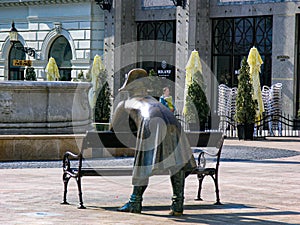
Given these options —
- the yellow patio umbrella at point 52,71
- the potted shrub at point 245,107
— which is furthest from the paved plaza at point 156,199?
the yellow patio umbrella at point 52,71

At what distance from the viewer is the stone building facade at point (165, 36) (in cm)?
2898

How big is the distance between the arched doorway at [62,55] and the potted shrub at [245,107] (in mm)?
13086

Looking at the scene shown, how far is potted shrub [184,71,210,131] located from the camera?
81.9ft

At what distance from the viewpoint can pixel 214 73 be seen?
31234 mm

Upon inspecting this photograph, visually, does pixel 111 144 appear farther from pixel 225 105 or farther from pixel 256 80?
pixel 225 105

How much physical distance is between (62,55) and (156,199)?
25.7 m

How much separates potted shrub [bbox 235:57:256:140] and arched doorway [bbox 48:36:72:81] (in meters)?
13.1

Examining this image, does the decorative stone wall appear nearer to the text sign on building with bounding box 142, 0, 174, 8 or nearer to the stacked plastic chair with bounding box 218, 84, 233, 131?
the stacked plastic chair with bounding box 218, 84, 233, 131

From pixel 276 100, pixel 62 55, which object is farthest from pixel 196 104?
pixel 62 55

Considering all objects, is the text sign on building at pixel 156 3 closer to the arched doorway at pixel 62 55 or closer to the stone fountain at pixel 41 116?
the arched doorway at pixel 62 55

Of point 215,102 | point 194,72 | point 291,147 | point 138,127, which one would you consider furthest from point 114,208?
point 215,102

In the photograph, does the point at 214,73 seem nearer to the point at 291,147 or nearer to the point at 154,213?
the point at 291,147

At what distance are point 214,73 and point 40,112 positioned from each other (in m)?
15.4

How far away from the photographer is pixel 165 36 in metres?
33.2
